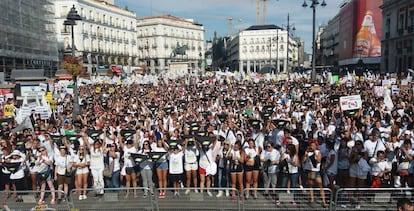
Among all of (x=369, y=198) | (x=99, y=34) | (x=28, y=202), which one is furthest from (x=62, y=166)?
(x=99, y=34)

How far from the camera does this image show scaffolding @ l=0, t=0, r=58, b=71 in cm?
3694

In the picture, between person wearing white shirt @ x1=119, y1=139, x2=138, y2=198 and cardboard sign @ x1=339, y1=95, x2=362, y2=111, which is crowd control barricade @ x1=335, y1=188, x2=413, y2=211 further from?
cardboard sign @ x1=339, y1=95, x2=362, y2=111

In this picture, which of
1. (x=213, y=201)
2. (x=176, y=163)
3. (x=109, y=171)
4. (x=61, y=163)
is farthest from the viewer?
(x=109, y=171)

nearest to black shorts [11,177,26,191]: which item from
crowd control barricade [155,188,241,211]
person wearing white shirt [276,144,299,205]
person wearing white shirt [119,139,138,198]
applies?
person wearing white shirt [119,139,138,198]

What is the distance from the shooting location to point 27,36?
41469mm

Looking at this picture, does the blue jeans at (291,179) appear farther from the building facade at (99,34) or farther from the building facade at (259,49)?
the building facade at (259,49)

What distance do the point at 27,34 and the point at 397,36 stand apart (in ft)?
151

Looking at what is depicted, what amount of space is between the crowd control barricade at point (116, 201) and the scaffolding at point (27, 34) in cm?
3356

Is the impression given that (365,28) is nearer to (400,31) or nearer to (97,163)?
(400,31)

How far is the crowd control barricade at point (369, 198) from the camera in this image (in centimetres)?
657

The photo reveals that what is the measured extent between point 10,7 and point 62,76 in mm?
12989

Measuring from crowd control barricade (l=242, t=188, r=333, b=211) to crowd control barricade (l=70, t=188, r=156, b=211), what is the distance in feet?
6.01

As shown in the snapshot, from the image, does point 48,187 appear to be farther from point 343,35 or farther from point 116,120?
point 343,35

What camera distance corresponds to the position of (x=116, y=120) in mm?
12172
